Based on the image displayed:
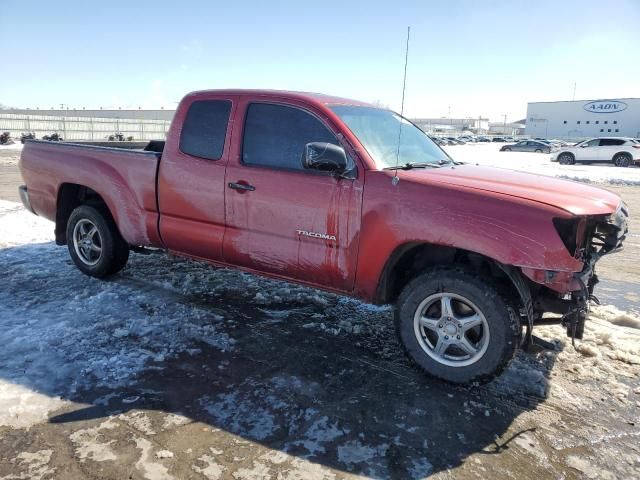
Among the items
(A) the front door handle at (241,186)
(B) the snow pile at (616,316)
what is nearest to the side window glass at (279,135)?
(A) the front door handle at (241,186)

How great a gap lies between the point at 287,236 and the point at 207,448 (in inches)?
66.7

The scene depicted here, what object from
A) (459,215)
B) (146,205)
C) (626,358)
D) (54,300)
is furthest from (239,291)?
(626,358)

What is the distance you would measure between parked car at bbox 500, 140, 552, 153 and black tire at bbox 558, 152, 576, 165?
16006 mm

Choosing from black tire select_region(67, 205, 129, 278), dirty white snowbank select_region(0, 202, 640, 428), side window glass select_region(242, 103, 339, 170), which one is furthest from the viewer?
black tire select_region(67, 205, 129, 278)

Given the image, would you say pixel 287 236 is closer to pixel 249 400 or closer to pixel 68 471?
pixel 249 400

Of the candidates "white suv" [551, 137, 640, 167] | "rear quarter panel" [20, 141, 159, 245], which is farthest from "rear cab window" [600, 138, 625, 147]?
"rear quarter panel" [20, 141, 159, 245]

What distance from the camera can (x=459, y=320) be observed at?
3297 millimetres

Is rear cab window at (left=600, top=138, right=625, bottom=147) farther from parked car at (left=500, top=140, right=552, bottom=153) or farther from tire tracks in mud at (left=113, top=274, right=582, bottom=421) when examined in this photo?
tire tracks in mud at (left=113, top=274, right=582, bottom=421)

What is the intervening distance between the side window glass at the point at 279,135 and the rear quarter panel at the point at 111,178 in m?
1.09

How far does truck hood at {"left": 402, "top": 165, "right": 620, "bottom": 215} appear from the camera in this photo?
306 cm

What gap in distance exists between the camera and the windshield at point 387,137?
3742 mm

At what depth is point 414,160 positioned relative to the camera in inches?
159

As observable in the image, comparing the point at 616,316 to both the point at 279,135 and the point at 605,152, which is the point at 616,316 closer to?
the point at 279,135

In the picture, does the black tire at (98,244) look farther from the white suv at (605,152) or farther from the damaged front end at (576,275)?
the white suv at (605,152)
